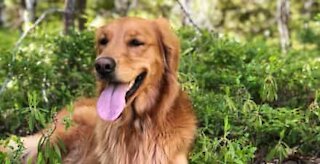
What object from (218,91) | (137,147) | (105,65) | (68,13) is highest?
(68,13)

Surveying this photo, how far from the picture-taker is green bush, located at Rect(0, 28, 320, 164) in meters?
5.39

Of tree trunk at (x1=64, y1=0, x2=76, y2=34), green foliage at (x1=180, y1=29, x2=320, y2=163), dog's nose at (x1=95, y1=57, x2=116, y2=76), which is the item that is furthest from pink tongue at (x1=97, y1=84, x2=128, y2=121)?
tree trunk at (x1=64, y1=0, x2=76, y2=34)

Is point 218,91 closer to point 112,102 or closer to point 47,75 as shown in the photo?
point 47,75

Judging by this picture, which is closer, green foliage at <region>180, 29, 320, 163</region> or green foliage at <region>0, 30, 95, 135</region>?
green foliage at <region>180, 29, 320, 163</region>

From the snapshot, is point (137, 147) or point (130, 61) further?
point (137, 147)

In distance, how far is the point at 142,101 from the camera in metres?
4.74

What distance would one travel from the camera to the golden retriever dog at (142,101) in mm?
4582

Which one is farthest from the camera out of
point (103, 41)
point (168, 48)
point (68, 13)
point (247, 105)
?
point (68, 13)

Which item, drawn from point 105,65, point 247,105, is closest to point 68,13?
point 247,105

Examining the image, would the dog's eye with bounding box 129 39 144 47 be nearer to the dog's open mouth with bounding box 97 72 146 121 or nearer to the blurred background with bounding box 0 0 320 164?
the dog's open mouth with bounding box 97 72 146 121

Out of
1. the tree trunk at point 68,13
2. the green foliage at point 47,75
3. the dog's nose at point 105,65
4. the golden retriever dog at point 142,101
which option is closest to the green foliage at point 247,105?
the golden retriever dog at point 142,101

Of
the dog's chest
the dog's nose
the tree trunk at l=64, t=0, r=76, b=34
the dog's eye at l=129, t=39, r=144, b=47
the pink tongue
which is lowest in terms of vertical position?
the dog's chest

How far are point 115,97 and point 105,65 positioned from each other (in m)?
0.30

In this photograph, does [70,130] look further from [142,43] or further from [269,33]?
[269,33]
